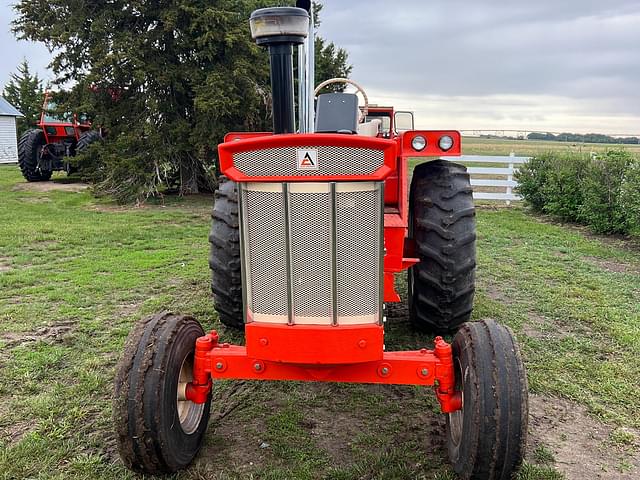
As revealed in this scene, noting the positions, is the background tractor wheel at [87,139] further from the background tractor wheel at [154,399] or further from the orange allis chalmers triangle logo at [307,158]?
the orange allis chalmers triangle logo at [307,158]

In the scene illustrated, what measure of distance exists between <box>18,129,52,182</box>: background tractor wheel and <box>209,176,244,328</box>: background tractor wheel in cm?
1403

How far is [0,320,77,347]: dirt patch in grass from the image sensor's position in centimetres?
445

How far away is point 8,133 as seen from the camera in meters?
27.8

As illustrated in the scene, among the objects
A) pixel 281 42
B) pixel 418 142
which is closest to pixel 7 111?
pixel 418 142

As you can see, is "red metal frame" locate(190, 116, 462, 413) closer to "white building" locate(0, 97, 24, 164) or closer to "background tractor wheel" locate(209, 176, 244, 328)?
"background tractor wheel" locate(209, 176, 244, 328)

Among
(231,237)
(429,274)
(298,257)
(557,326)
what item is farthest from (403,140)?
(557,326)

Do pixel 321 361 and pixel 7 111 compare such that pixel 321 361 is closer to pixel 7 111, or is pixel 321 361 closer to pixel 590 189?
pixel 590 189

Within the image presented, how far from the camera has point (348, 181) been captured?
2434 millimetres

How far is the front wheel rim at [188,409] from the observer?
9.36 feet

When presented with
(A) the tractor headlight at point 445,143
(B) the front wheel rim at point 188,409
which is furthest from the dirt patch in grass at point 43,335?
(A) the tractor headlight at point 445,143

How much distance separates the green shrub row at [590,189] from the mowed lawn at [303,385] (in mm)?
1259

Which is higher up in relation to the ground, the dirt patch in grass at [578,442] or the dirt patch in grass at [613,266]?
the dirt patch in grass at [613,266]

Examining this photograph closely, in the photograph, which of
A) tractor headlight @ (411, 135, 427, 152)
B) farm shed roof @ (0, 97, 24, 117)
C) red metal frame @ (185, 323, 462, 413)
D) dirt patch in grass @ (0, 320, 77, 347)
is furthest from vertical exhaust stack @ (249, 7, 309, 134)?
farm shed roof @ (0, 97, 24, 117)

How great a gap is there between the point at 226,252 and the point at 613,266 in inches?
212
